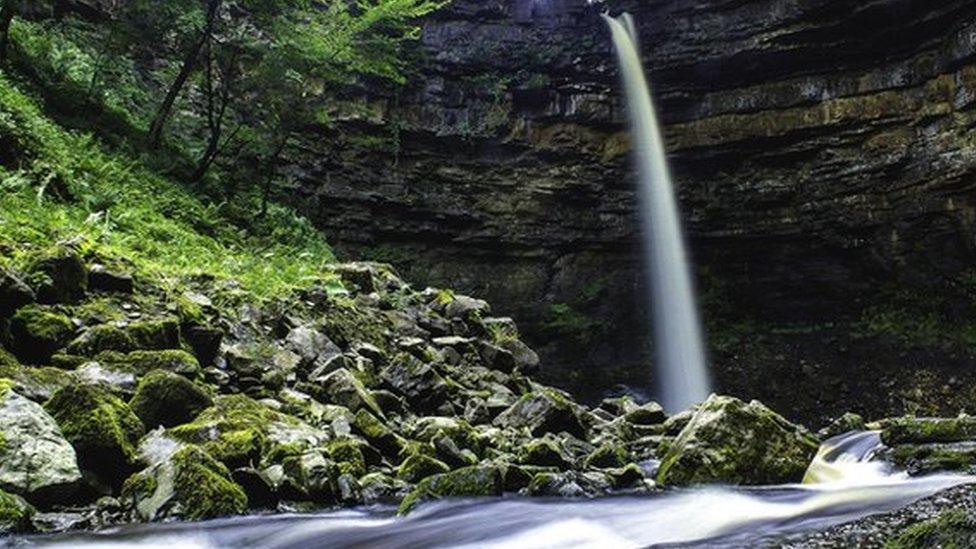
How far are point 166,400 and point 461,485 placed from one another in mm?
2378

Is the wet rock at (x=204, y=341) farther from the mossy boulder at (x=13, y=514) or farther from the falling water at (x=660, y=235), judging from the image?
the falling water at (x=660, y=235)

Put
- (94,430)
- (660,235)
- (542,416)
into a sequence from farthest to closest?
(660,235) < (542,416) < (94,430)

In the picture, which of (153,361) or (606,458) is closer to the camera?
(153,361)

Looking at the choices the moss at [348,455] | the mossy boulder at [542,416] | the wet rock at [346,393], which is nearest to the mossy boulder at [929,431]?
the mossy boulder at [542,416]

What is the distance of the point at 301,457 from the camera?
545 centimetres

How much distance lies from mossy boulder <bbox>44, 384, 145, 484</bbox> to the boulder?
0.59 feet

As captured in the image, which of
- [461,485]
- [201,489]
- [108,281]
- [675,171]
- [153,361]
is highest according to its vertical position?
[675,171]

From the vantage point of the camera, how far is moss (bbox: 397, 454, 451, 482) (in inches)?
238

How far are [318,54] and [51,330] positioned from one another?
10063 mm

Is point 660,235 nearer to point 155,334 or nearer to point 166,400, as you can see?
point 155,334

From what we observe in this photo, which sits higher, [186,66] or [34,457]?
[186,66]

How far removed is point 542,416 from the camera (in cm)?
829

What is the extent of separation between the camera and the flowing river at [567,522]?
4273 mm

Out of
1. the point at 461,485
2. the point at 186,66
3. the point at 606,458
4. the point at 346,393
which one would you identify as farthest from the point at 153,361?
the point at 186,66
